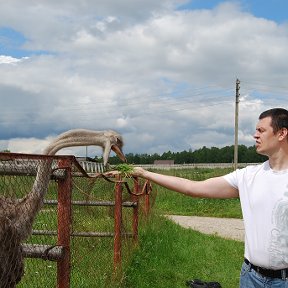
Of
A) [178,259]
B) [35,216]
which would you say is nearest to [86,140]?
[35,216]

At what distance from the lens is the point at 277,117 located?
399 centimetres

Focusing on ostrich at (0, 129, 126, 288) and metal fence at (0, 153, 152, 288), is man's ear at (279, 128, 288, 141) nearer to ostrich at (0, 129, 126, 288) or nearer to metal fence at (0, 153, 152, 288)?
metal fence at (0, 153, 152, 288)

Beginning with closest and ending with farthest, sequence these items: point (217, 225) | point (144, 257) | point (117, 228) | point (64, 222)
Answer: point (64, 222)
point (117, 228)
point (144, 257)
point (217, 225)

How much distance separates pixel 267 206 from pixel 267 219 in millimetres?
81

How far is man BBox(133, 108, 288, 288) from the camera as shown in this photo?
150 inches

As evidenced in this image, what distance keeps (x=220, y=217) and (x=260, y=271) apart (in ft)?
56.5

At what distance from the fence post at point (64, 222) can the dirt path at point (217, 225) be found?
34.2 feet

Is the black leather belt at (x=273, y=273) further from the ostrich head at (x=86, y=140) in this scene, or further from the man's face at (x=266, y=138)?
the ostrich head at (x=86, y=140)

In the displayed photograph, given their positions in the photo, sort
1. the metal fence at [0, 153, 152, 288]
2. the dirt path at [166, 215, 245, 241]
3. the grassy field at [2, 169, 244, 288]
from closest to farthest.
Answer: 1. the metal fence at [0, 153, 152, 288]
2. the grassy field at [2, 169, 244, 288]
3. the dirt path at [166, 215, 245, 241]

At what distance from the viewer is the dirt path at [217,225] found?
15.2 m

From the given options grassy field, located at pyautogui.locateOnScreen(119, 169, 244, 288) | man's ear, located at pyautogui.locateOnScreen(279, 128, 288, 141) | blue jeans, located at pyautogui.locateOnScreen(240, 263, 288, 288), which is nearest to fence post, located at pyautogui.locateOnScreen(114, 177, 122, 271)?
grassy field, located at pyautogui.locateOnScreen(119, 169, 244, 288)

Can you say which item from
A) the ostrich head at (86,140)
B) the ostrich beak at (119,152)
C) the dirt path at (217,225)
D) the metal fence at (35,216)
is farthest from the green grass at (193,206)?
the ostrich head at (86,140)

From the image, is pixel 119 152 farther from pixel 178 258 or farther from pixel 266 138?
pixel 178 258

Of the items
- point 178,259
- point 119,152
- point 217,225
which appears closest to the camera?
point 119,152
